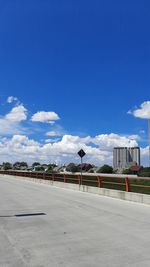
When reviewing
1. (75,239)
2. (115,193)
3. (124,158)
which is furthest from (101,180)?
(124,158)

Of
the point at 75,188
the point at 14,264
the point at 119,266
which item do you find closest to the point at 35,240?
the point at 14,264

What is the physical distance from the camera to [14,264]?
692 centimetres

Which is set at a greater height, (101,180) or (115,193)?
(101,180)

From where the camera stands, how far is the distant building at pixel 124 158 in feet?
567

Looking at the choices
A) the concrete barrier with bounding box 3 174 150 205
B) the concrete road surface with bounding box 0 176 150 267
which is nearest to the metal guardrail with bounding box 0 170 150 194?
the concrete barrier with bounding box 3 174 150 205

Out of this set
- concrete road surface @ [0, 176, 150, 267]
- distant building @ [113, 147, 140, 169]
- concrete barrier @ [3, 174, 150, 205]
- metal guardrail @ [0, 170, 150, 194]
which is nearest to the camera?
concrete road surface @ [0, 176, 150, 267]

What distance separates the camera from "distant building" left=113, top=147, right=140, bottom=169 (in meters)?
173

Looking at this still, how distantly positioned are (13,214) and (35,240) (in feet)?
17.8

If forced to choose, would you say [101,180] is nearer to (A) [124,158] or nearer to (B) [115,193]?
(B) [115,193]

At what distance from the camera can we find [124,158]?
178 metres

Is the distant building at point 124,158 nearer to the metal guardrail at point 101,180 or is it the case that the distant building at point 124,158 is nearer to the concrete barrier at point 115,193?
the metal guardrail at point 101,180

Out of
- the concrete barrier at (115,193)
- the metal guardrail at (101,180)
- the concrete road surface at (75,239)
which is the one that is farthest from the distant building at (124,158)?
the concrete road surface at (75,239)

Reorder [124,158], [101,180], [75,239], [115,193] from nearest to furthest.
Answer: [75,239]
[115,193]
[101,180]
[124,158]

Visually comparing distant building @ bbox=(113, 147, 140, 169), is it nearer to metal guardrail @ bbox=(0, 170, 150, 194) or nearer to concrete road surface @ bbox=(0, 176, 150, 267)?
metal guardrail @ bbox=(0, 170, 150, 194)
